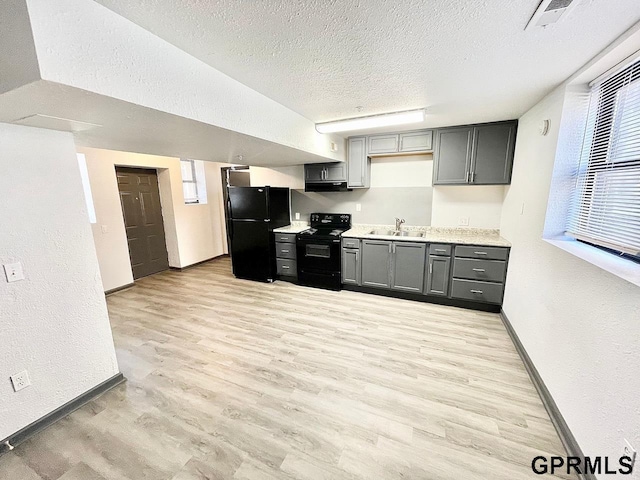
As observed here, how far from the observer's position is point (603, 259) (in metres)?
1.46

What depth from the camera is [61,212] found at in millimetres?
1741

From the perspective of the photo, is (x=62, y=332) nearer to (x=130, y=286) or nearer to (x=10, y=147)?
(x=10, y=147)

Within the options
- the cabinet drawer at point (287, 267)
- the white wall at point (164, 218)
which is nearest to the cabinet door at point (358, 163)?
the cabinet drawer at point (287, 267)

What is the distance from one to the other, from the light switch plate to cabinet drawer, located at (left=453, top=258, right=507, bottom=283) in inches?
152

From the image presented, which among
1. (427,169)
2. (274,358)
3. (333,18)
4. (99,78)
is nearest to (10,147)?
(99,78)

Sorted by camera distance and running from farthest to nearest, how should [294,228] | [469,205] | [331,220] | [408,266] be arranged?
[294,228], [331,220], [469,205], [408,266]

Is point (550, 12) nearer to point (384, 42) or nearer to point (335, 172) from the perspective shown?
point (384, 42)

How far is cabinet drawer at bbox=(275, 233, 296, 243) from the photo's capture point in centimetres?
420

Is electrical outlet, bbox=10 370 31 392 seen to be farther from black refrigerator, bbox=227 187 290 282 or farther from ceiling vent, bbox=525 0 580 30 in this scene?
ceiling vent, bbox=525 0 580 30

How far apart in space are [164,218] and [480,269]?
17.3ft

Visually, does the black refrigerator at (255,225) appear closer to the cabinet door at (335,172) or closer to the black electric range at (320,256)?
the black electric range at (320,256)

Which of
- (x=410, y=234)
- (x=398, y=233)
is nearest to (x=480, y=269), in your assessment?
(x=410, y=234)

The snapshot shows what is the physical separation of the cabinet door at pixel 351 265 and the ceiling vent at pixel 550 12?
280 cm
